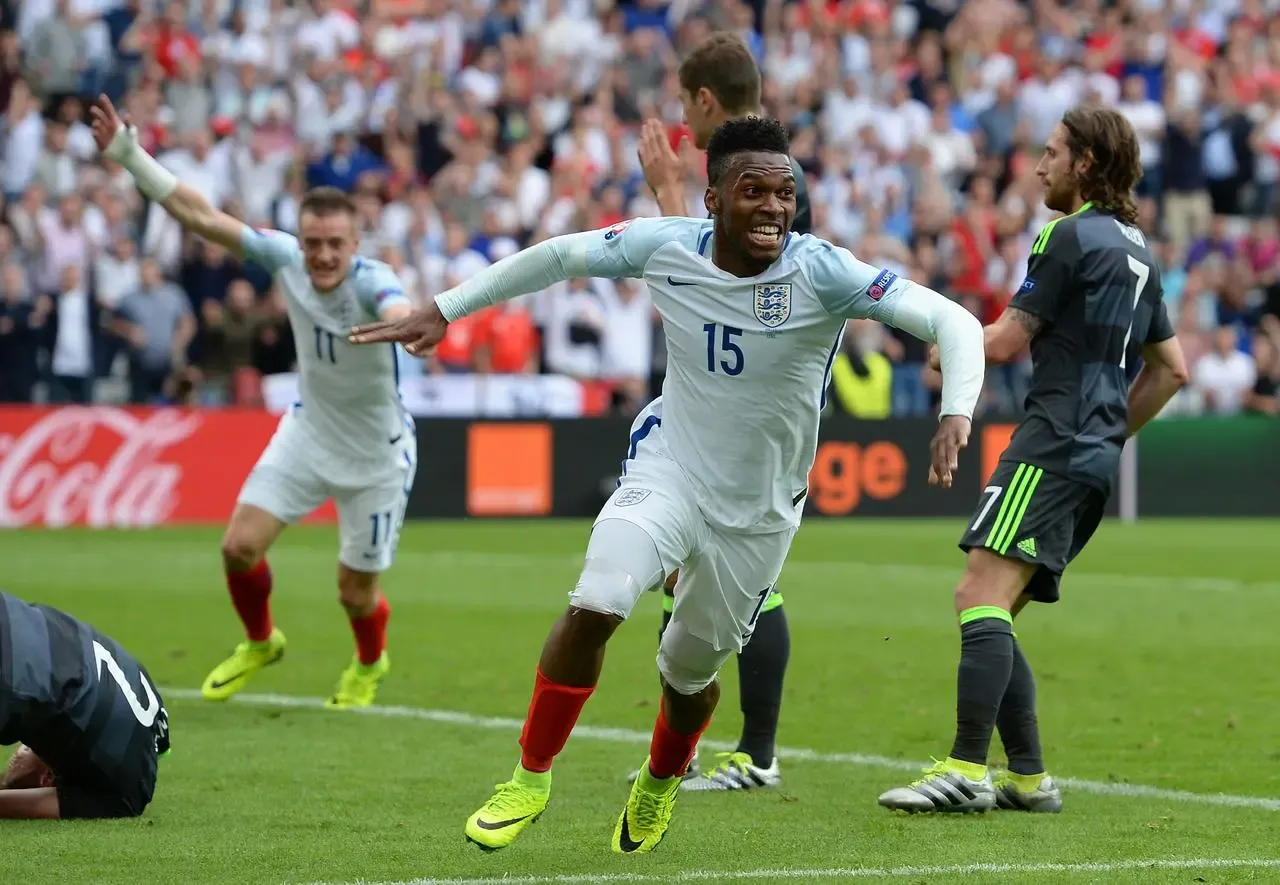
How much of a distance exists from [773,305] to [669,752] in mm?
1438

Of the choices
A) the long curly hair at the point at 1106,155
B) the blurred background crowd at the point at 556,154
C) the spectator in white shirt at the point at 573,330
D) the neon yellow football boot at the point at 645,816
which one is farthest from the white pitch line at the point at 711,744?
the spectator in white shirt at the point at 573,330

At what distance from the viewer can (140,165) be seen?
9438mm

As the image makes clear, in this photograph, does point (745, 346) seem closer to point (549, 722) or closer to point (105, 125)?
point (549, 722)

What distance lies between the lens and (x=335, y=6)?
24422mm

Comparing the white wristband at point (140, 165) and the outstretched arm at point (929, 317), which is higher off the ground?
the white wristband at point (140, 165)

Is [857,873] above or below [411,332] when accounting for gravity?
below

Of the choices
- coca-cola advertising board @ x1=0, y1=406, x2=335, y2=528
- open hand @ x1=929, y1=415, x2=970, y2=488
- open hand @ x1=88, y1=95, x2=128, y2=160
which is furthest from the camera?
coca-cola advertising board @ x1=0, y1=406, x2=335, y2=528

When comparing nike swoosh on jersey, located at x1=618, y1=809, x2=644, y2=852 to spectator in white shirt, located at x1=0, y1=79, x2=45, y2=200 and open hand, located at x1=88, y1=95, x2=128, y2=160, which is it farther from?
spectator in white shirt, located at x1=0, y1=79, x2=45, y2=200

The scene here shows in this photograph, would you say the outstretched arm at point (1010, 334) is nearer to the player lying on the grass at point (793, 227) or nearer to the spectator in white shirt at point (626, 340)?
the player lying on the grass at point (793, 227)

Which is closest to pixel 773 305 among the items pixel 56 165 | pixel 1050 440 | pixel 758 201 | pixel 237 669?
pixel 758 201

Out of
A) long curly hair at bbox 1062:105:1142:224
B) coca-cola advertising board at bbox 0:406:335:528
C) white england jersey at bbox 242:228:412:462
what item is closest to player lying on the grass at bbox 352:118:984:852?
long curly hair at bbox 1062:105:1142:224

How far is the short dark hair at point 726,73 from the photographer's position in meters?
7.47

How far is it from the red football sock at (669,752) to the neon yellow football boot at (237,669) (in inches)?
151

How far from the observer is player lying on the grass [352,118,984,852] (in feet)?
19.4
